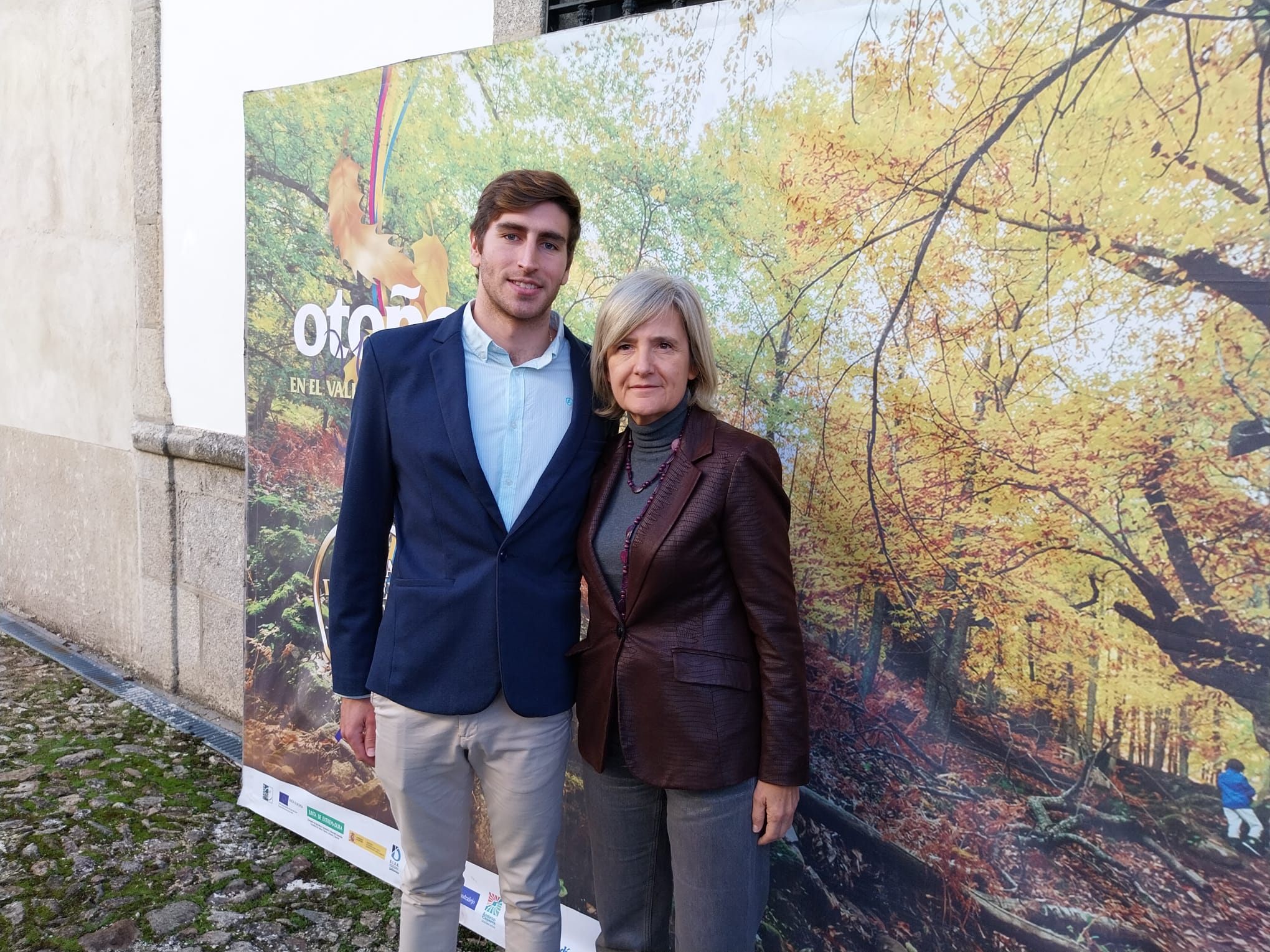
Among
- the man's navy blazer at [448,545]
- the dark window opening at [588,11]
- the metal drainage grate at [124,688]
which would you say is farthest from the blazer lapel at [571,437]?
the metal drainage grate at [124,688]

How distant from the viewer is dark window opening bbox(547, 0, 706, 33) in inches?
115

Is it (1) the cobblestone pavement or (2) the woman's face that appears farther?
(1) the cobblestone pavement

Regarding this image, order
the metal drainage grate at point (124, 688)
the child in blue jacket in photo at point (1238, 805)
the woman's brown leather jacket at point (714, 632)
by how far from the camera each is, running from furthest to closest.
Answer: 1. the metal drainage grate at point (124, 688)
2. the woman's brown leather jacket at point (714, 632)
3. the child in blue jacket in photo at point (1238, 805)

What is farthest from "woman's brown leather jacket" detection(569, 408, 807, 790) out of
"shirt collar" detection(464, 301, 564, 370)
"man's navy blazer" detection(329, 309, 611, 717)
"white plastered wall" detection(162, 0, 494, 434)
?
"white plastered wall" detection(162, 0, 494, 434)

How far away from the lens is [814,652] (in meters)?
2.45

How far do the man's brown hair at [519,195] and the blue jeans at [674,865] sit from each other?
1279 mm

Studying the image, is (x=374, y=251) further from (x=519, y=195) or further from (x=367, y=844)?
(x=367, y=844)

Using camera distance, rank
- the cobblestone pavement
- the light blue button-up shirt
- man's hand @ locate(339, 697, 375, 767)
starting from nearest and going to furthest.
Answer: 1. the light blue button-up shirt
2. man's hand @ locate(339, 697, 375, 767)
3. the cobblestone pavement

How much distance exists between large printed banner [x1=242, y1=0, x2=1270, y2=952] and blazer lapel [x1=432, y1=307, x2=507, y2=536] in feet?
2.32

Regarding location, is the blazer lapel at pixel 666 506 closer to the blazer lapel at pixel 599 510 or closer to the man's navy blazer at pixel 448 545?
the blazer lapel at pixel 599 510

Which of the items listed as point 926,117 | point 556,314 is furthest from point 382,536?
point 926,117

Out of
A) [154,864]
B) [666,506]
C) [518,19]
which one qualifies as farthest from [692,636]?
[154,864]

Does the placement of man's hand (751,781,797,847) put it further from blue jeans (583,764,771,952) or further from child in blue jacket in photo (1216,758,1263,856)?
child in blue jacket in photo (1216,758,1263,856)

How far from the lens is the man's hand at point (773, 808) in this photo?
6.59ft
